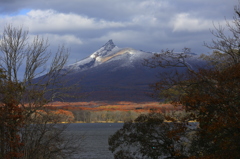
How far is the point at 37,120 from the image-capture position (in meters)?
19.7

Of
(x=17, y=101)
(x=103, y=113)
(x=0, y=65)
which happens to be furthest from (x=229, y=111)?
(x=103, y=113)

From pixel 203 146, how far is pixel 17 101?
10.2m

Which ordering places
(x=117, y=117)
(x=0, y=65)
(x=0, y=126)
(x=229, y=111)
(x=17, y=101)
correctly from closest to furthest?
(x=229, y=111)
(x=0, y=126)
(x=17, y=101)
(x=0, y=65)
(x=117, y=117)

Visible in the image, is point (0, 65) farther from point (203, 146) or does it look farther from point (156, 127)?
point (203, 146)

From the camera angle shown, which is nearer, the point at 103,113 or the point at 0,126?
the point at 0,126

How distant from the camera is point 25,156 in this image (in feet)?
60.4

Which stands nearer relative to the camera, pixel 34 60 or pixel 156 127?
pixel 34 60

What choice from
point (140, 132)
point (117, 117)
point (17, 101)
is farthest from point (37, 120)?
point (117, 117)

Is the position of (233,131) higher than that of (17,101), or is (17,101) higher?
(17,101)

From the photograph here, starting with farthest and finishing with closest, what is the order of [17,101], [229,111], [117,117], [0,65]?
[117,117] < [0,65] < [17,101] < [229,111]

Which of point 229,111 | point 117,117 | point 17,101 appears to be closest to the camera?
point 229,111

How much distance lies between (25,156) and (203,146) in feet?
30.7

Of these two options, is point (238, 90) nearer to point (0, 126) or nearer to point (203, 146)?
point (203, 146)

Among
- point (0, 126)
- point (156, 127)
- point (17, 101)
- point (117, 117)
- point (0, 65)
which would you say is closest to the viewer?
point (0, 126)
